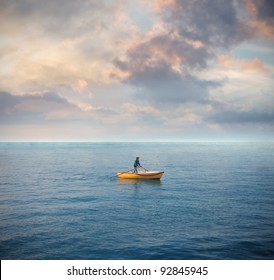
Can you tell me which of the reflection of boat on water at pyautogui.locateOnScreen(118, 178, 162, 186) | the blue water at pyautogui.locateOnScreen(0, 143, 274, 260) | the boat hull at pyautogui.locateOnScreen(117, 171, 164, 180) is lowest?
the blue water at pyautogui.locateOnScreen(0, 143, 274, 260)

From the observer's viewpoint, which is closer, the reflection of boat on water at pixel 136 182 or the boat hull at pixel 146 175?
the reflection of boat on water at pixel 136 182

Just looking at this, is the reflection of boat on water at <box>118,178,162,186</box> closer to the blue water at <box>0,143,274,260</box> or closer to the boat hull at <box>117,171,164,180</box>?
the boat hull at <box>117,171,164,180</box>

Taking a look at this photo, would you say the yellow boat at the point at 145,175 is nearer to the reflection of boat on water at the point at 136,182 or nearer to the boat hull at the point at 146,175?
the boat hull at the point at 146,175

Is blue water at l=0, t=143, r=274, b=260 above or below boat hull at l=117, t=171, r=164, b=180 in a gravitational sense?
below

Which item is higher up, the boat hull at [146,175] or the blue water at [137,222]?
the boat hull at [146,175]

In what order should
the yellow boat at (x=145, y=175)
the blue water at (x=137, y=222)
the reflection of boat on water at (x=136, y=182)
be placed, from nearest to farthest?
1. the blue water at (x=137, y=222)
2. the reflection of boat on water at (x=136, y=182)
3. the yellow boat at (x=145, y=175)

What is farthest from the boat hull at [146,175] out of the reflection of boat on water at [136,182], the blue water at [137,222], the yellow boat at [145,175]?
the blue water at [137,222]

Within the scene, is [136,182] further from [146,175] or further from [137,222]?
[137,222]

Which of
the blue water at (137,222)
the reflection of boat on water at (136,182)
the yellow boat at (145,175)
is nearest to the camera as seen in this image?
the blue water at (137,222)

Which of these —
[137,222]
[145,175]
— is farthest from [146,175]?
[137,222]

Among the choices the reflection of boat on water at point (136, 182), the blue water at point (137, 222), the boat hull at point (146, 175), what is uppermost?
the boat hull at point (146, 175)

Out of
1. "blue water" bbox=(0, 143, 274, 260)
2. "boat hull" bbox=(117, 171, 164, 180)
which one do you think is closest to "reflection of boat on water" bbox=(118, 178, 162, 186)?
"boat hull" bbox=(117, 171, 164, 180)

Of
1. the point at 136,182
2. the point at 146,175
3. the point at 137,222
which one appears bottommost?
the point at 137,222
